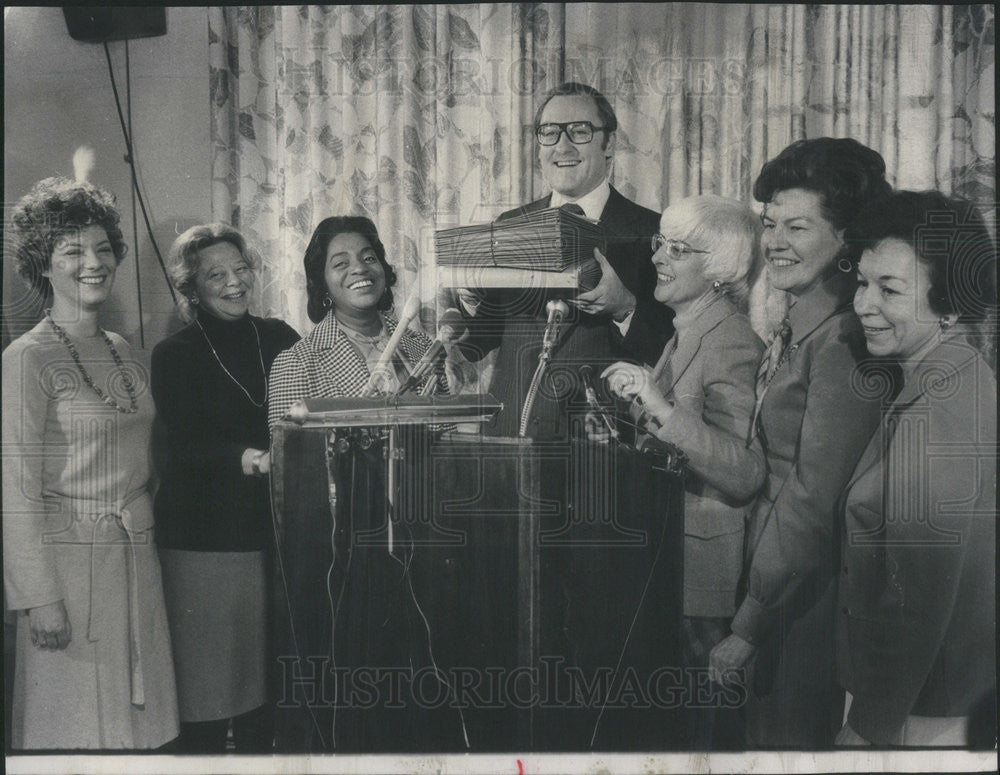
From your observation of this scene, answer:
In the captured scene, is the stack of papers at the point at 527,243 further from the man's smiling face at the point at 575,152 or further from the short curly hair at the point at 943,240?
the short curly hair at the point at 943,240

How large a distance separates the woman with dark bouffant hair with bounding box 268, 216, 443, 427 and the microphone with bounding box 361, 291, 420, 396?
2 cm

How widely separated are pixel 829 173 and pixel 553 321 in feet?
3.05

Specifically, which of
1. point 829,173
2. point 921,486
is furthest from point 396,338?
point 921,486

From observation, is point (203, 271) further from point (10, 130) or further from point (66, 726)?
point (66, 726)

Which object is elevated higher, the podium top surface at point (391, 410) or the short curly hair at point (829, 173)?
the short curly hair at point (829, 173)

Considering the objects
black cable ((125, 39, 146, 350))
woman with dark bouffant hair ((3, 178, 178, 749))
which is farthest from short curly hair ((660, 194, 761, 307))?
woman with dark bouffant hair ((3, 178, 178, 749))

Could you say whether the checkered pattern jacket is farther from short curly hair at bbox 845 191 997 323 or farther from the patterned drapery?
short curly hair at bbox 845 191 997 323

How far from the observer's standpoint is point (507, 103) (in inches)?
117

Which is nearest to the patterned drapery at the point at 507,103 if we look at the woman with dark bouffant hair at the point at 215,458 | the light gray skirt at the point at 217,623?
the woman with dark bouffant hair at the point at 215,458

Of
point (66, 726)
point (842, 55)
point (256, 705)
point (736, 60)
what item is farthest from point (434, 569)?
point (842, 55)

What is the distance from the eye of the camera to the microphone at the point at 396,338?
2.95 metres

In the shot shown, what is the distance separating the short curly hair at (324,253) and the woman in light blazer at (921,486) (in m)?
1.40

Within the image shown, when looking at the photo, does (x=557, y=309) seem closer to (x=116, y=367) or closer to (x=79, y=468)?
(x=116, y=367)

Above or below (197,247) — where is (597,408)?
below
